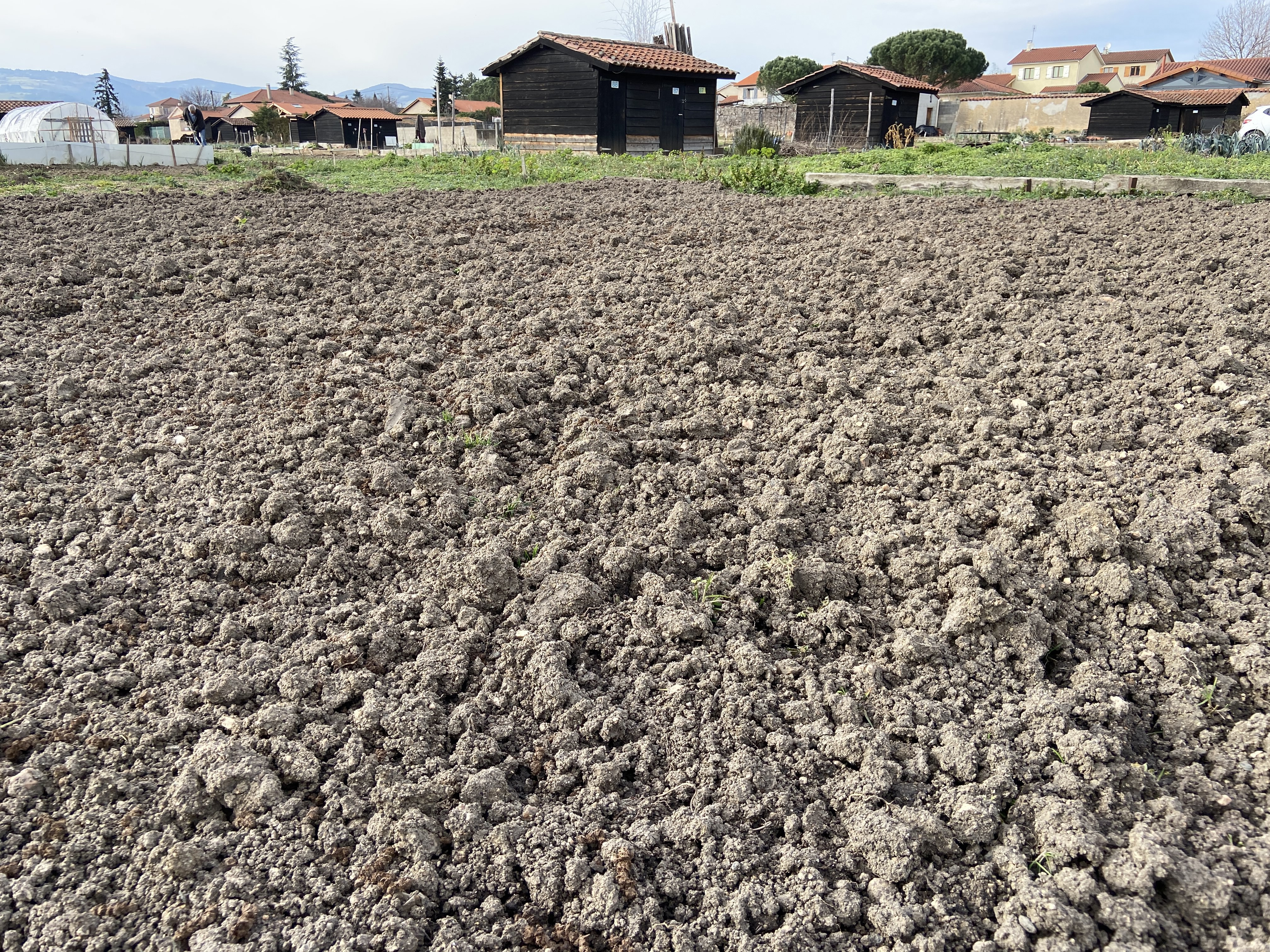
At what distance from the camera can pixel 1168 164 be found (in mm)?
11727

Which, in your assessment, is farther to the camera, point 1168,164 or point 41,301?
point 1168,164

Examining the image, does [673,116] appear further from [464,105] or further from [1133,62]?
[1133,62]

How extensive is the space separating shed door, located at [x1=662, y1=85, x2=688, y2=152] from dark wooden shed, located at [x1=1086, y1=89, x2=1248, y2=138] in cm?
1814

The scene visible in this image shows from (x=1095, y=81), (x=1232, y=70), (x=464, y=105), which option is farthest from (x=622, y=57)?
(x=1095, y=81)

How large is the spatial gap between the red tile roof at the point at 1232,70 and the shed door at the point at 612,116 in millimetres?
45853

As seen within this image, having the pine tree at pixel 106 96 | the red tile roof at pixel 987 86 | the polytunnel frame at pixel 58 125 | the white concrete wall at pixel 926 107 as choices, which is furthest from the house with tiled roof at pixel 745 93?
the pine tree at pixel 106 96

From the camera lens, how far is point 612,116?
2208 centimetres

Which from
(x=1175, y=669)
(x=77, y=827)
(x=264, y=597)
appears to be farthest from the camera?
(x=264, y=597)

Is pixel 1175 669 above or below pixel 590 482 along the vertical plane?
below

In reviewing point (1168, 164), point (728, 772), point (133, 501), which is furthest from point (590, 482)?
point (1168, 164)

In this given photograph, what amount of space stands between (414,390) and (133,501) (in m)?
1.44

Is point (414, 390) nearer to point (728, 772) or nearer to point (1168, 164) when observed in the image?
point (728, 772)

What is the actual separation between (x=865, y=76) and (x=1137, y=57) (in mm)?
68579

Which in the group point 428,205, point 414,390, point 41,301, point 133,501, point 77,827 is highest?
point 428,205
